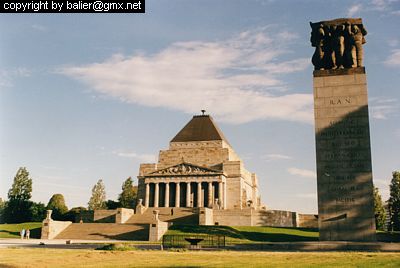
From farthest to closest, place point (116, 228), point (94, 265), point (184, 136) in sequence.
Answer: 1. point (184, 136)
2. point (116, 228)
3. point (94, 265)

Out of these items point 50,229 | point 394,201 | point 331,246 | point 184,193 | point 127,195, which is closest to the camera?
point 331,246

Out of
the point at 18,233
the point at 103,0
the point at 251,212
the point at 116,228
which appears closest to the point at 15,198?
the point at 18,233

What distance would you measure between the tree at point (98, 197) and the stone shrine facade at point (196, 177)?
16921 millimetres

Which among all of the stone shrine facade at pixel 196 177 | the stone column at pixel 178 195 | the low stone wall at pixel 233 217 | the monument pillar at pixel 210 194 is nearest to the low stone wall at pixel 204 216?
the low stone wall at pixel 233 217

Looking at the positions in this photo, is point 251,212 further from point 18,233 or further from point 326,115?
point 326,115

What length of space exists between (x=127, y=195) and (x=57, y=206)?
48.2ft

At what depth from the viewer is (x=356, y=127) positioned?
31422mm

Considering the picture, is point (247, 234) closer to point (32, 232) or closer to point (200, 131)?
point (32, 232)

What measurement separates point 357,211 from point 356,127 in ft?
19.2

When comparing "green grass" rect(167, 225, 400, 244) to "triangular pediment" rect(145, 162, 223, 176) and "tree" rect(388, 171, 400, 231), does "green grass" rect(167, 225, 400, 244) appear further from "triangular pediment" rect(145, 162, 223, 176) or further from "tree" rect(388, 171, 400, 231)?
"triangular pediment" rect(145, 162, 223, 176)

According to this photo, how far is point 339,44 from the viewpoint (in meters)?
33.4

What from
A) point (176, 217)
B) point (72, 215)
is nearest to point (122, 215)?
point (176, 217)

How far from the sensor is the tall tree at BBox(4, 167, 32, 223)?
7794 cm

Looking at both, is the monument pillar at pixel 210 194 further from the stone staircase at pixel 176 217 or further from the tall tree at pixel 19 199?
the tall tree at pixel 19 199
